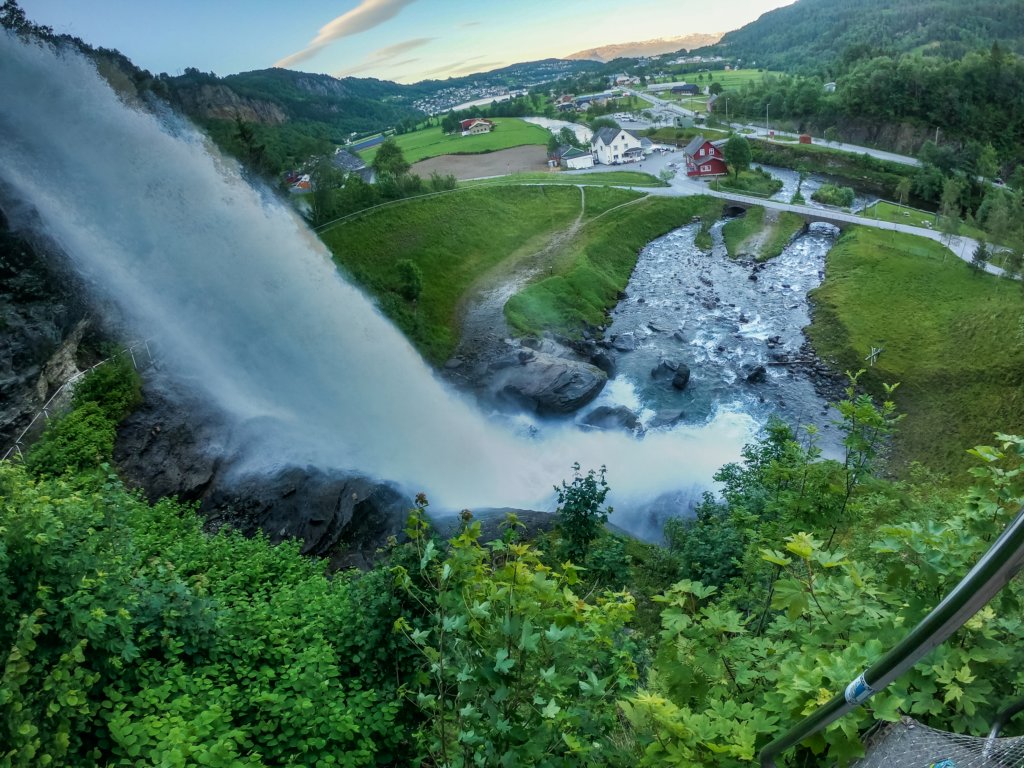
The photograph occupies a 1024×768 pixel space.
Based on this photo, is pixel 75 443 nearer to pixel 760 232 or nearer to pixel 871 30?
pixel 760 232

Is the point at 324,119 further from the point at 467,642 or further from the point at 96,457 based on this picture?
the point at 467,642

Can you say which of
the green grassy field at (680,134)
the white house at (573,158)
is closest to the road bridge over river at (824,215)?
the white house at (573,158)

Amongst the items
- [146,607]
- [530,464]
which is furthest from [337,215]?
[146,607]

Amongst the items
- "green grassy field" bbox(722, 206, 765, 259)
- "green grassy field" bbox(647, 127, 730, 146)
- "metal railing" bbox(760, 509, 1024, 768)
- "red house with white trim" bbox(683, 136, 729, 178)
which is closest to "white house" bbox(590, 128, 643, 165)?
"red house with white trim" bbox(683, 136, 729, 178)

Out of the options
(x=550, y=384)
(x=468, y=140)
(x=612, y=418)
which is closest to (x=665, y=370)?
(x=612, y=418)

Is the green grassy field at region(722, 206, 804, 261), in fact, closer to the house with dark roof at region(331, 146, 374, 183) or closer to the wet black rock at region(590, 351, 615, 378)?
the wet black rock at region(590, 351, 615, 378)

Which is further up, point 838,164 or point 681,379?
point 838,164
